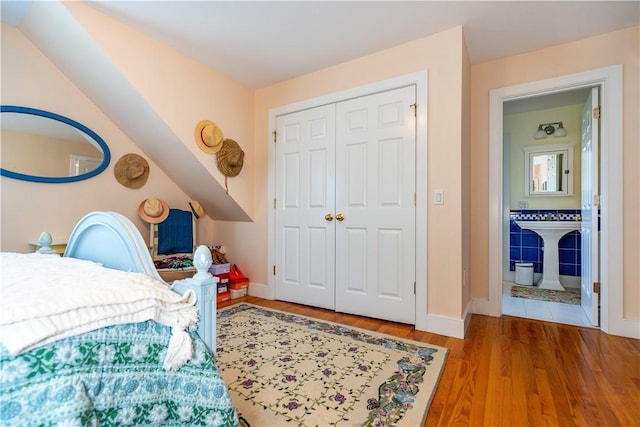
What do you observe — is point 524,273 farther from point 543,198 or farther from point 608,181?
point 608,181

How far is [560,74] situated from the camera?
247 cm

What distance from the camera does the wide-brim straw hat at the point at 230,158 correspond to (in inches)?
116

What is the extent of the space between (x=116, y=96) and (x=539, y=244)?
207 inches

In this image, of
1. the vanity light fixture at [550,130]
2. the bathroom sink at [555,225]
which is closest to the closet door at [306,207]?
the bathroom sink at [555,225]

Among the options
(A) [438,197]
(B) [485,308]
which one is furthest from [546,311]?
(A) [438,197]

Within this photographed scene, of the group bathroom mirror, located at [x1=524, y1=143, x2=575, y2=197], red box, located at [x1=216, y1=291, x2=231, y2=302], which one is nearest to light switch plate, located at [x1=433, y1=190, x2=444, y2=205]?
red box, located at [x1=216, y1=291, x2=231, y2=302]

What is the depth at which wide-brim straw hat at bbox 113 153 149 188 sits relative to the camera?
114 inches

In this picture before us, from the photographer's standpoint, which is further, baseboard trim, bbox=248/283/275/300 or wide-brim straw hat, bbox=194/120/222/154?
baseboard trim, bbox=248/283/275/300

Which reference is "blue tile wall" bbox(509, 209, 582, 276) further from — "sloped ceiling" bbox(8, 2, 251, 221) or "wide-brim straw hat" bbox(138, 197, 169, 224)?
"wide-brim straw hat" bbox(138, 197, 169, 224)

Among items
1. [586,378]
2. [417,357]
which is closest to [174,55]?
[417,357]

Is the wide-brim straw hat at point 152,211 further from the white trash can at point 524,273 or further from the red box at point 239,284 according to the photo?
the white trash can at point 524,273

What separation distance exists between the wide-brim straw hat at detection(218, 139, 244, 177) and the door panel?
3.19m

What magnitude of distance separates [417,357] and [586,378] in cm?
89

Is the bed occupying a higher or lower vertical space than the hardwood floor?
higher
